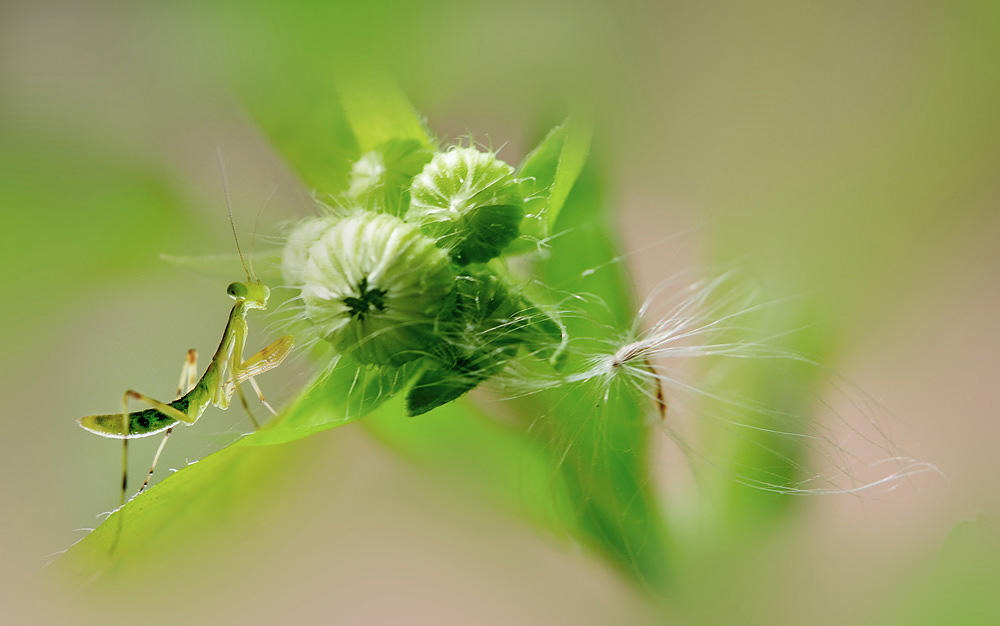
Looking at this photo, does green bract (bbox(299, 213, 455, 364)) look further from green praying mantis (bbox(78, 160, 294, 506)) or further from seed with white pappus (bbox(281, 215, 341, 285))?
green praying mantis (bbox(78, 160, 294, 506))

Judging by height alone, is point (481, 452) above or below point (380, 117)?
below

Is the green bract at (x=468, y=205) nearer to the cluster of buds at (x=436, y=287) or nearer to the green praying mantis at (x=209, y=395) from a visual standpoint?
the cluster of buds at (x=436, y=287)

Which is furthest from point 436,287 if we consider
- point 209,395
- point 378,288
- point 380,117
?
point 209,395

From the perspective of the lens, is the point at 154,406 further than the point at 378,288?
Yes

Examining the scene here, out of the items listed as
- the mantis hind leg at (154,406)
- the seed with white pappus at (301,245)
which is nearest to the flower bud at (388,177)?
the seed with white pappus at (301,245)

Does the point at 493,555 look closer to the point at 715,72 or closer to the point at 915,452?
the point at 915,452

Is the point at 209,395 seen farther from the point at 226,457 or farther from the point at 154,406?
the point at 226,457

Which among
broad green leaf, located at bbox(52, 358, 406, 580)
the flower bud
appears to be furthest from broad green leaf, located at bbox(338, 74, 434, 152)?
broad green leaf, located at bbox(52, 358, 406, 580)
